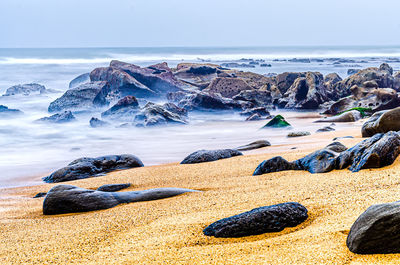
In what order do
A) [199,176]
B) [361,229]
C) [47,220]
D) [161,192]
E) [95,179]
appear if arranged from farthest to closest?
[95,179] < [199,176] < [161,192] < [47,220] < [361,229]

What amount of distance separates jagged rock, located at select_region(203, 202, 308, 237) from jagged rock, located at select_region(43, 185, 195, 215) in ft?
5.68

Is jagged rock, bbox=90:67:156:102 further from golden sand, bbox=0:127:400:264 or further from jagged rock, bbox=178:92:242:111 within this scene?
golden sand, bbox=0:127:400:264

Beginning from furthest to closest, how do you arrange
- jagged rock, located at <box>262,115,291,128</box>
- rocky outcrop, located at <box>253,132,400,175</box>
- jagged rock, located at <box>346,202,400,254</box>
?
jagged rock, located at <box>262,115,291,128</box>
rocky outcrop, located at <box>253,132,400,175</box>
jagged rock, located at <box>346,202,400,254</box>

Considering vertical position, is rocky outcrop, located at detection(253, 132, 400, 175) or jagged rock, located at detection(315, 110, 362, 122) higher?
rocky outcrop, located at detection(253, 132, 400, 175)

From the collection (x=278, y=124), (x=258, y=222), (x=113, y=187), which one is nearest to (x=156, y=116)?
(x=278, y=124)

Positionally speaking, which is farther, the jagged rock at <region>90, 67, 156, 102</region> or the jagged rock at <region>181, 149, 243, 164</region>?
the jagged rock at <region>90, 67, 156, 102</region>

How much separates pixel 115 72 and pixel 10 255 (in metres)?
17.6

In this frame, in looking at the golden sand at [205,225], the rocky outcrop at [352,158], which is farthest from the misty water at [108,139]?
the golden sand at [205,225]

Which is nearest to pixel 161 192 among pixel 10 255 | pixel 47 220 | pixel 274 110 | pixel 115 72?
pixel 47 220

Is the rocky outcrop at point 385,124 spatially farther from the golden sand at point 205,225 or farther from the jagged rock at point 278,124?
the jagged rock at point 278,124

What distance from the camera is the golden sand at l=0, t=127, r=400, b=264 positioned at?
8.88ft

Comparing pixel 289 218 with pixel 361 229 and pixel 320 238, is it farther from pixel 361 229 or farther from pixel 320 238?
pixel 361 229

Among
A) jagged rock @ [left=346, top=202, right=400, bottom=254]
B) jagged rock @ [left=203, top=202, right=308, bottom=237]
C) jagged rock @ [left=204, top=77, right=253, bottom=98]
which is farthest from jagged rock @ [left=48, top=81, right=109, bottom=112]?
jagged rock @ [left=346, top=202, right=400, bottom=254]

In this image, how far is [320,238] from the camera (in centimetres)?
279
